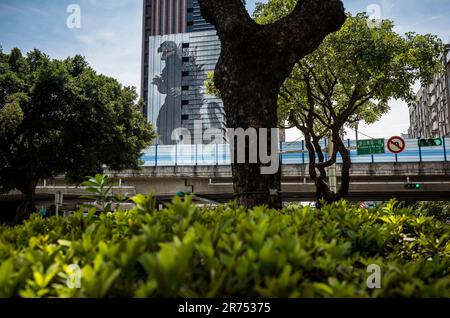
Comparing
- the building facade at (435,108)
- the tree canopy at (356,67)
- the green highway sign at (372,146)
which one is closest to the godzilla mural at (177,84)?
the building facade at (435,108)

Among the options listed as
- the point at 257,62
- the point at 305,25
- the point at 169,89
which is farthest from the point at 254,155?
the point at 169,89

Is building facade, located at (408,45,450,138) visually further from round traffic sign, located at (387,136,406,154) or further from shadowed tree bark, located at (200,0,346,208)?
shadowed tree bark, located at (200,0,346,208)

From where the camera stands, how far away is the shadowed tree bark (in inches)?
229

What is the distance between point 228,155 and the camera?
32188mm

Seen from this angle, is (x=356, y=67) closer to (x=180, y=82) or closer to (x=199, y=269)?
(x=199, y=269)

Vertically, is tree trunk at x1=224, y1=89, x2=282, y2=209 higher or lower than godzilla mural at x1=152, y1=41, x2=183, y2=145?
lower

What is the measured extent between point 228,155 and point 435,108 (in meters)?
53.3

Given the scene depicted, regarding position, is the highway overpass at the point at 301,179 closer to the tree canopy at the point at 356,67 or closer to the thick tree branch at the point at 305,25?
the tree canopy at the point at 356,67

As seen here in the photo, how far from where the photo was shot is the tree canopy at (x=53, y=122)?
21.0 meters

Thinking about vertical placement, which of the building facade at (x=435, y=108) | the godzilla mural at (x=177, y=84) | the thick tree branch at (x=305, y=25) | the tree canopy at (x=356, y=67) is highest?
the godzilla mural at (x=177, y=84)

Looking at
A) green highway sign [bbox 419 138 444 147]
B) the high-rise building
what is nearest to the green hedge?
green highway sign [bbox 419 138 444 147]

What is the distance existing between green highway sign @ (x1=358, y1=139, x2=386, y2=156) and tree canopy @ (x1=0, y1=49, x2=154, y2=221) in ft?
48.0

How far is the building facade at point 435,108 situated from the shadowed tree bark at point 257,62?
5084 cm

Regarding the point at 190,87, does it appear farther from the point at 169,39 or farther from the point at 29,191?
the point at 29,191
